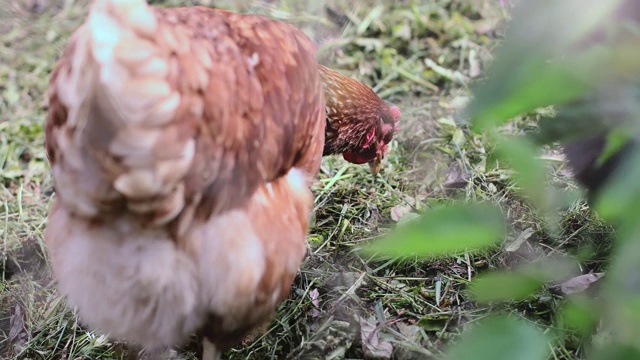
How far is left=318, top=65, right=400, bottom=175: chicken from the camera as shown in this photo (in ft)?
6.58

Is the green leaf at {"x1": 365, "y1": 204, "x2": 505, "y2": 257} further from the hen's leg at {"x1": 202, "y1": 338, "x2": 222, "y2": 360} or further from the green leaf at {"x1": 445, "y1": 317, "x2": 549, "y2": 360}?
the hen's leg at {"x1": 202, "y1": 338, "x2": 222, "y2": 360}

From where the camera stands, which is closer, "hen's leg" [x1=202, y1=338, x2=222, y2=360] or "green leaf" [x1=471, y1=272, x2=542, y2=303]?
"green leaf" [x1=471, y1=272, x2=542, y2=303]

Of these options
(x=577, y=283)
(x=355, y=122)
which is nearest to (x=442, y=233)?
(x=577, y=283)

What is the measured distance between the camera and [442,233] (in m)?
0.52

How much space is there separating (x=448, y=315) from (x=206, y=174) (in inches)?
35.7

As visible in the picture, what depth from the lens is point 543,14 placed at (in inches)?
19.6

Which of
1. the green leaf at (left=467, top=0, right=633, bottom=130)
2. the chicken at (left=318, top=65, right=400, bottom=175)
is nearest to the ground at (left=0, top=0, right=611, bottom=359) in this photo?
the chicken at (left=318, top=65, right=400, bottom=175)

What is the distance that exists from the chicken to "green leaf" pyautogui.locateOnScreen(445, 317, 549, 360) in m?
1.50

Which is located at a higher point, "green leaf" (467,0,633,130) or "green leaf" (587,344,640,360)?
"green leaf" (467,0,633,130)

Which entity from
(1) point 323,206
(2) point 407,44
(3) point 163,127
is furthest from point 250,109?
(2) point 407,44

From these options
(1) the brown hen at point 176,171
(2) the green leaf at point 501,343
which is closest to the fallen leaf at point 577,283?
(1) the brown hen at point 176,171

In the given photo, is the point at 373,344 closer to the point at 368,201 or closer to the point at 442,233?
the point at 368,201

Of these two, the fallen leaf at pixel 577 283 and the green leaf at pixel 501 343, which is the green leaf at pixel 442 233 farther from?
the fallen leaf at pixel 577 283

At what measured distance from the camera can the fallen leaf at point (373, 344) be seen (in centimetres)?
162
